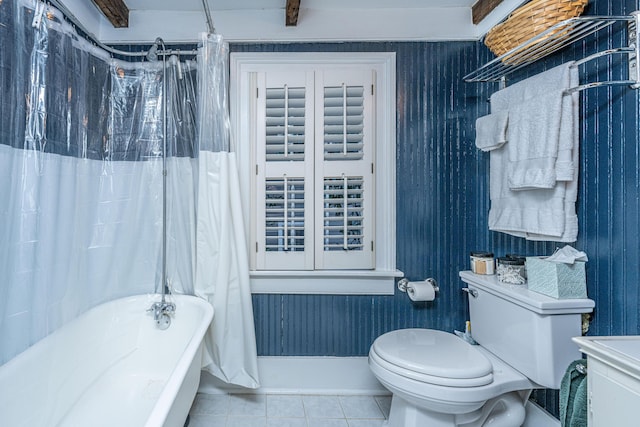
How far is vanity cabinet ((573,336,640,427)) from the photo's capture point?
2.48ft

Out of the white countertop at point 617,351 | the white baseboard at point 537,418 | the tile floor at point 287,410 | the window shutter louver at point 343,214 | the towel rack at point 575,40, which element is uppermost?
the towel rack at point 575,40

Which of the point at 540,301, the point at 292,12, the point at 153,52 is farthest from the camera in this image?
the point at 292,12

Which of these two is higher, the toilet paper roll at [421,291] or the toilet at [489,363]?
the toilet paper roll at [421,291]

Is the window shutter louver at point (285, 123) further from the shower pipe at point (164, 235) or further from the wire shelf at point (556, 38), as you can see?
the wire shelf at point (556, 38)

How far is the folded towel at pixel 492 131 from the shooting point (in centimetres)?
153

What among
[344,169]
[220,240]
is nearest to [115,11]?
[220,240]

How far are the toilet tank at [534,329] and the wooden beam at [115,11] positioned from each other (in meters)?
2.44

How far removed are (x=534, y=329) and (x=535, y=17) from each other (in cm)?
126

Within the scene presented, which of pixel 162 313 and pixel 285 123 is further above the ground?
pixel 285 123

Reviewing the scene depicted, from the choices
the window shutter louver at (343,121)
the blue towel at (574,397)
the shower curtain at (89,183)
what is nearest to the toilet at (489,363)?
the blue towel at (574,397)

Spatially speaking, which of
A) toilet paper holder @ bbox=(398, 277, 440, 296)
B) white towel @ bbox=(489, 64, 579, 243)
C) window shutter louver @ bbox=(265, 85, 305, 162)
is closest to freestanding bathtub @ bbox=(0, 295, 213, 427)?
window shutter louver @ bbox=(265, 85, 305, 162)

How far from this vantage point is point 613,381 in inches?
31.8

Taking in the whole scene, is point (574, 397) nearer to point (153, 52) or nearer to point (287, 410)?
point (287, 410)

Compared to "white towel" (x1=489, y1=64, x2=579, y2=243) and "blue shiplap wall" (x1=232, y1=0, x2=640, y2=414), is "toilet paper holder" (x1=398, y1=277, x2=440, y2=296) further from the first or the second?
"white towel" (x1=489, y1=64, x2=579, y2=243)
